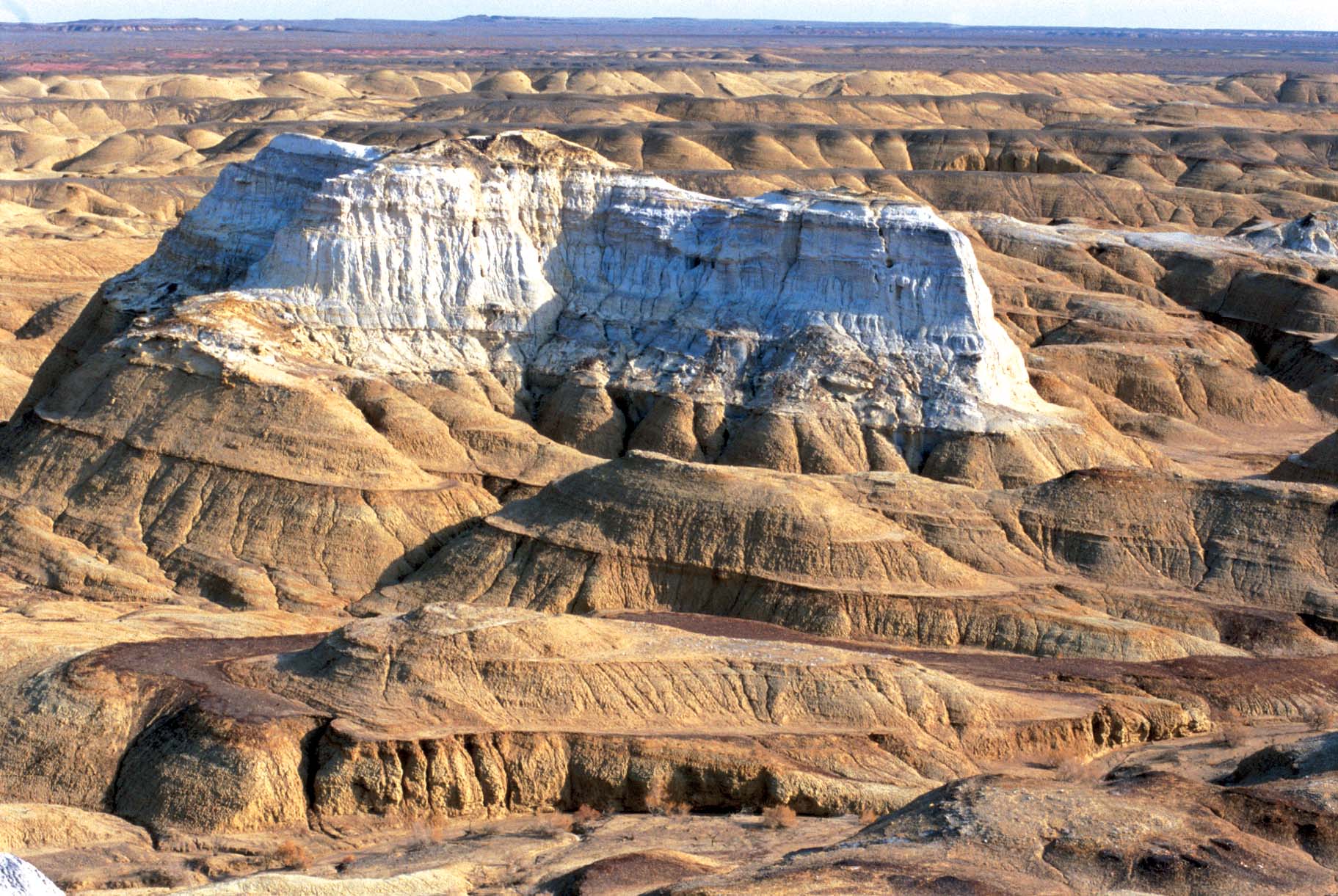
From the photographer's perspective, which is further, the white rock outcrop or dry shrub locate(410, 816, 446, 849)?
dry shrub locate(410, 816, 446, 849)

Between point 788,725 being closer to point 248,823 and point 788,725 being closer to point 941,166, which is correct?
point 248,823

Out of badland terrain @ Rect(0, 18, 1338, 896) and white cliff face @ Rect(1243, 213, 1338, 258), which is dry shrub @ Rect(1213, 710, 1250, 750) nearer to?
badland terrain @ Rect(0, 18, 1338, 896)

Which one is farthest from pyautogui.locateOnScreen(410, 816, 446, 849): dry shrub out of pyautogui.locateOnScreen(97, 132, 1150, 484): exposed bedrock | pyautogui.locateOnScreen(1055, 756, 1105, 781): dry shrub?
pyautogui.locateOnScreen(97, 132, 1150, 484): exposed bedrock

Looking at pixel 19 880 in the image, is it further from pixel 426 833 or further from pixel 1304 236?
pixel 1304 236

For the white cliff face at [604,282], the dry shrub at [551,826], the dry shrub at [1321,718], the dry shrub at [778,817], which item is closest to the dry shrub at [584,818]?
the dry shrub at [551,826]

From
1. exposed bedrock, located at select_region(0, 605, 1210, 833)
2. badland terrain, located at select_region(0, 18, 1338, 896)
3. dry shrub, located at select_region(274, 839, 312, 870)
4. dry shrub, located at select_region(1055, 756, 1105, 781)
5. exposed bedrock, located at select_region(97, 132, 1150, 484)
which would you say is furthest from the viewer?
exposed bedrock, located at select_region(97, 132, 1150, 484)

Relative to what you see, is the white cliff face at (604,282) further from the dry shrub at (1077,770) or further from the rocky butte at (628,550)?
the dry shrub at (1077,770)
